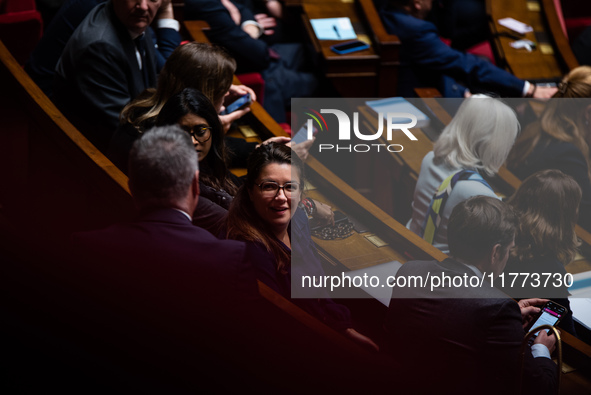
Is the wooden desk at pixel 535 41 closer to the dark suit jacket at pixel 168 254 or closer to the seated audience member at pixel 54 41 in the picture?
the seated audience member at pixel 54 41

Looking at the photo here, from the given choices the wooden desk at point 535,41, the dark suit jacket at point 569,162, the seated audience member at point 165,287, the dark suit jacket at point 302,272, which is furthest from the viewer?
the wooden desk at point 535,41

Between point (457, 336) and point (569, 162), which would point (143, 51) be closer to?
point (457, 336)

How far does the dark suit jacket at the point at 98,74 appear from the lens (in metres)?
2.06

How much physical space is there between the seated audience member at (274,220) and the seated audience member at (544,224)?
2.18 feet

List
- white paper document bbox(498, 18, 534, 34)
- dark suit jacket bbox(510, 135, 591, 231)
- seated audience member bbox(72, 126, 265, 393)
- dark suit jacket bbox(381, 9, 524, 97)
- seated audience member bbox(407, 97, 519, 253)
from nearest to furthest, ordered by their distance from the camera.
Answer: seated audience member bbox(72, 126, 265, 393), seated audience member bbox(407, 97, 519, 253), dark suit jacket bbox(510, 135, 591, 231), dark suit jacket bbox(381, 9, 524, 97), white paper document bbox(498, 18, 534, 34)

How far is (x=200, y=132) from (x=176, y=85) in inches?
8.8

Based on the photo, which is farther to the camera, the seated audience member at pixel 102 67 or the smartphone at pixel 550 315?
the seated audience member at pixel 102 67

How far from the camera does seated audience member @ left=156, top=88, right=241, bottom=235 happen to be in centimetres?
171

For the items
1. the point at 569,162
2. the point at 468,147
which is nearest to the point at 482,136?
the point at 468,147

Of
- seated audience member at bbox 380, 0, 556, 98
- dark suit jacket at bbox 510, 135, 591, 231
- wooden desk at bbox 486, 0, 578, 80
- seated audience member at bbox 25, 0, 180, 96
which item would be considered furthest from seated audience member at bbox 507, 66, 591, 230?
seated audience member at bbox 25, 0, 180, 96

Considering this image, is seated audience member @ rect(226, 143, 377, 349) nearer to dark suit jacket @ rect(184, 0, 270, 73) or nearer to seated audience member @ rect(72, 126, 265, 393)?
seated audience member @ rect(72, 126, 265, 393)

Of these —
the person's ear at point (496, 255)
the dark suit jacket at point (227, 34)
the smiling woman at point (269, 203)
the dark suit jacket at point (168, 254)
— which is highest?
the dark suit jacket at point (168, 254)

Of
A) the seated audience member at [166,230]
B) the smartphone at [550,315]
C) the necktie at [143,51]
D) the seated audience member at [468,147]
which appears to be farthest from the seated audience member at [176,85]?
the smartphone at [550,315]

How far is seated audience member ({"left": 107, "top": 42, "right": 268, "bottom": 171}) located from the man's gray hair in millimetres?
594
